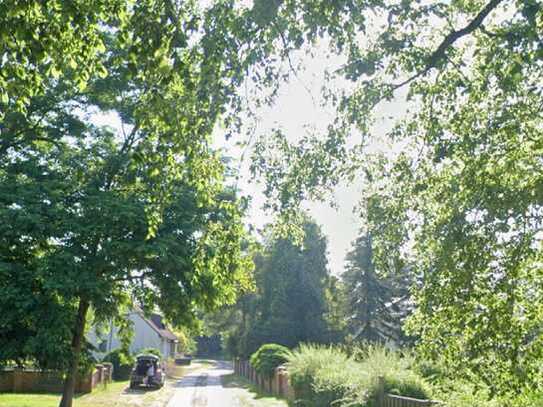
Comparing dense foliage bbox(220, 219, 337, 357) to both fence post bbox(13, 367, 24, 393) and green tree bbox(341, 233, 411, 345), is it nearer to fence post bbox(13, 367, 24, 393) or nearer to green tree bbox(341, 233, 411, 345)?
green tree bbox(341, 233, 411, 345)

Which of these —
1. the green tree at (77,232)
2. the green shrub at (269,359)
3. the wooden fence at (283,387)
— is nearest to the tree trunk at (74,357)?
the green tree at (77,232)

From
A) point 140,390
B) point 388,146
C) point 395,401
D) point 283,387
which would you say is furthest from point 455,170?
point 140,390

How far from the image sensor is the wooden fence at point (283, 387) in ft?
40.5

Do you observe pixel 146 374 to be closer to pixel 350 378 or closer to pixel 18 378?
pixel 18 378

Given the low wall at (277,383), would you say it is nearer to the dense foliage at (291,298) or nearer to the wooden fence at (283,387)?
the wooden fence at (283,387)

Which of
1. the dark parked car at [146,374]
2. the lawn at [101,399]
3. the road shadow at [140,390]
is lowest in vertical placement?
the lawn at [101,399]

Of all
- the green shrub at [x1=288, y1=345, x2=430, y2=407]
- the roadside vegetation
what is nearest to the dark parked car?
the green shrub at [x1=288, y1=345, x2=430, y2=407]

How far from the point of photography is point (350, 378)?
51.0 ft

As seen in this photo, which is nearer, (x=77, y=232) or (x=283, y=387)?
(x=77, y=232)

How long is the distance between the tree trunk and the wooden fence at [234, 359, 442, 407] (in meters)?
8.14

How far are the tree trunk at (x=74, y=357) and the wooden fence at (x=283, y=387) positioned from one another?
8.14 metres

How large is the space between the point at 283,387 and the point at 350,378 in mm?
13564

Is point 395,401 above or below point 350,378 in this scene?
below

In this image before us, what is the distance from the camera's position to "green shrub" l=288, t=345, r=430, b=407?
13.8 meters
